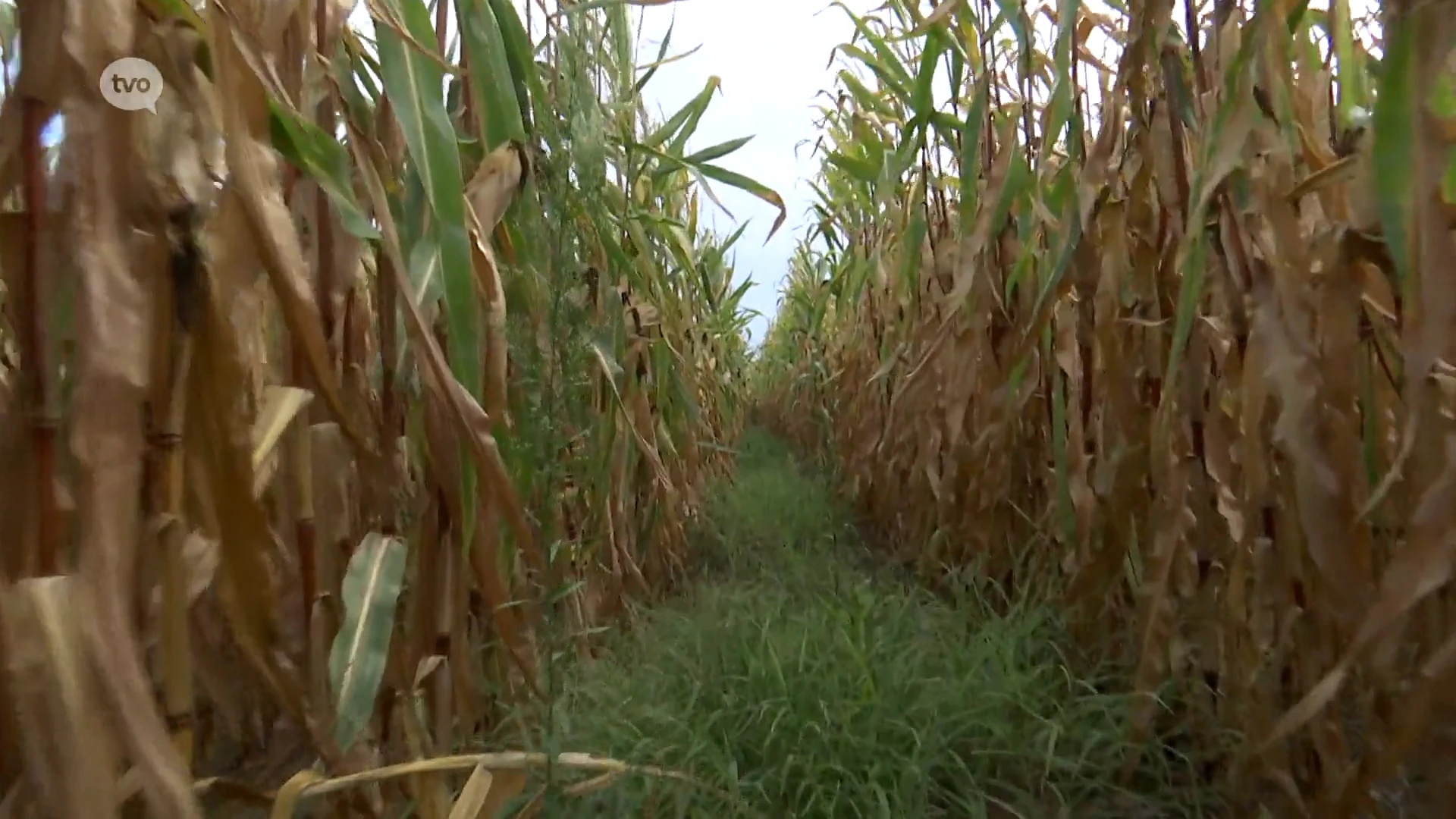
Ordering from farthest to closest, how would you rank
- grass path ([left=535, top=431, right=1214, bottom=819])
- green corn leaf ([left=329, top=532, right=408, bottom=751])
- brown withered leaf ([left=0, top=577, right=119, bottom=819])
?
grass path ([left=535, top=431, right=1214, bottom=819]), green corn leaf ([left=329, top=532, right=408, bottom=751]), brown withered leaf ([left=0, top=577, right=119, bottom=819])

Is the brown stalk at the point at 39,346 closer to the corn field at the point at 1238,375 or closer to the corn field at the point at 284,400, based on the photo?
the corn field at the point at 284,400

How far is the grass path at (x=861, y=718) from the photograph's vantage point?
0.60 m

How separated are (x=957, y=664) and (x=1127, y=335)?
0.32 m

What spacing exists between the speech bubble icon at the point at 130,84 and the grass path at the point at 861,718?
40cm

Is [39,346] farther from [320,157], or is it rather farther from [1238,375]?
[1238,375]

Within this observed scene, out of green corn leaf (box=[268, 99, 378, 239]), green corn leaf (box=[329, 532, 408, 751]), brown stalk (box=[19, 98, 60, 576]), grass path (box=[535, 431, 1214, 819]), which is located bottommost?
grass path (box=[535, 431, 1214, 819])

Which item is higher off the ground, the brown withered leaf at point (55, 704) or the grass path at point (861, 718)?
the brown withered leaf at point (55, 704)

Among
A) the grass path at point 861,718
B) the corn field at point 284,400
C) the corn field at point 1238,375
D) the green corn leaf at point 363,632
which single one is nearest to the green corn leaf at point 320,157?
the corn field at point 284,400

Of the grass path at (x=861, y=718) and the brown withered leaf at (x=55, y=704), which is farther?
the grass path at (x=861, y=718)

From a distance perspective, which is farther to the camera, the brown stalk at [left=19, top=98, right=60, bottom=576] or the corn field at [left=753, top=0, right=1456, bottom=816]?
the corn field at [left=753, top=0, right=1456, bottom=816]

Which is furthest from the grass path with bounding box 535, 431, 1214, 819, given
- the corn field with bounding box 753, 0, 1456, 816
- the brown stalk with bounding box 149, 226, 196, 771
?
the brown stalk with bounding box 149, 226, 196, 771

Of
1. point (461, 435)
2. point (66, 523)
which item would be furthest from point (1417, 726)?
point (66, 523)

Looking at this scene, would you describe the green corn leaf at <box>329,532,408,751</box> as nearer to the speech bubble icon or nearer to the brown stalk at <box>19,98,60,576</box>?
the brown stalk at <box>19,98,60,576</box>

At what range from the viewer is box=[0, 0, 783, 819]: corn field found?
1.01ft
